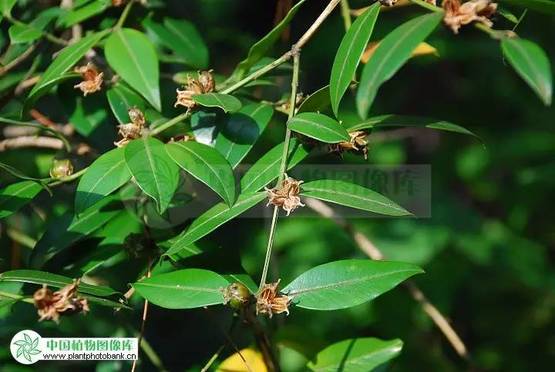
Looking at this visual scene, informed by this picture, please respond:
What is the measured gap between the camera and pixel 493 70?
93.9 inches

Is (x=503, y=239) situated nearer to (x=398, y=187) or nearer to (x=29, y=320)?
(x=398, y=187)

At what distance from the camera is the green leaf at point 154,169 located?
31.9 inches

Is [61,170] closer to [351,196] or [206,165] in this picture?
[206,165]

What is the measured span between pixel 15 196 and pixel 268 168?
10.3 inches

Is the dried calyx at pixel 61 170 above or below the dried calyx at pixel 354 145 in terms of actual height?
below

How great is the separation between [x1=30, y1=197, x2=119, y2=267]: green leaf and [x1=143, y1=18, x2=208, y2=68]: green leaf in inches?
11.4

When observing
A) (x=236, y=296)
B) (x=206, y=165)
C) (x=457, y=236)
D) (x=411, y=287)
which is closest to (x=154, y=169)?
(x=206, y=165)

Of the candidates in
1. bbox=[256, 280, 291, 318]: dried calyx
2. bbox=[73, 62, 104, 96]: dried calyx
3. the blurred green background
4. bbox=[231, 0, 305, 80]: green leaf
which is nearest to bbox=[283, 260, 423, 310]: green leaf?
bbox=[256, 280, 291, 318]: dried calyx

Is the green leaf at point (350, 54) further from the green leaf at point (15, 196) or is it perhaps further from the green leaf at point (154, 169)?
the green leaf at point (15, 196)

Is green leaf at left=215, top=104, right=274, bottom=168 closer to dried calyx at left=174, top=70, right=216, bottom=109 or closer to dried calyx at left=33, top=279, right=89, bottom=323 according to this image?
dried calyx at left=174, top=70, right=216, bottom=109

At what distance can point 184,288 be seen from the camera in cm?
80

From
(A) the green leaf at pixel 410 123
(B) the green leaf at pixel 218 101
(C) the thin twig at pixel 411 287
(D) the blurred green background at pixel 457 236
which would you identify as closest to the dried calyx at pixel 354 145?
(A) the green leaf at pixel 410 123

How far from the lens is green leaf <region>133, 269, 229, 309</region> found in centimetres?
79

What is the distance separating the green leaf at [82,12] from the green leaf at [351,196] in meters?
0.40
